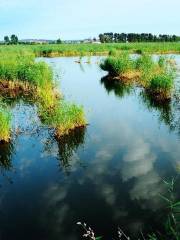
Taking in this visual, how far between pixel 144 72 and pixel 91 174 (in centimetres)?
1718

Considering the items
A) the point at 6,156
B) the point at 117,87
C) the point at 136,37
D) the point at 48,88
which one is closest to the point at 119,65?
the point at 117,87

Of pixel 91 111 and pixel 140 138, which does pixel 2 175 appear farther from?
pixel 91 111

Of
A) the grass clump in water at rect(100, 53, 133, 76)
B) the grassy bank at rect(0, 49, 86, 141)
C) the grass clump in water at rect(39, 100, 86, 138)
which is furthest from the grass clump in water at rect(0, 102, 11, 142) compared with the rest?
the grass clump in water at rect(100, 53, 133, 76)

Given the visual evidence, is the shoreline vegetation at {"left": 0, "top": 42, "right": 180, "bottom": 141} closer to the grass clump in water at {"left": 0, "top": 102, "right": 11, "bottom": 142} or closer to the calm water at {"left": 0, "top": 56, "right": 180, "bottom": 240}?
the grass clump in water at {"left": 0, "top": 102, "right": 11, "bottom": 142}

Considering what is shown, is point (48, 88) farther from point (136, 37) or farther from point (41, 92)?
point (136, 37)

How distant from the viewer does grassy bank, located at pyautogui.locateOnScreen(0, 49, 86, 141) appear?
15398mm

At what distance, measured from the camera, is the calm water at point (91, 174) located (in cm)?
910

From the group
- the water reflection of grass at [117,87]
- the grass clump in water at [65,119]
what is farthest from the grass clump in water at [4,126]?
the water reflection of grass at [117,87]

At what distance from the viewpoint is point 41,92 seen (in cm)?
2241

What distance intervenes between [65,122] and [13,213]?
20.5ft

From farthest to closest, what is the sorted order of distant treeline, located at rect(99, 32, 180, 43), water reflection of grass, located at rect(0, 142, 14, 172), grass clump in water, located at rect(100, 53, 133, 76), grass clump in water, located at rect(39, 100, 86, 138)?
1. distant treeline, located at rect(99, 32, 180, 43)
2. grass clump in water, located at rect(100, 53, 133, 76)
3. grass clump in water, located at rect(39, 100, 86, 138)
4. water reflection of grass, located at rect(0, 142, 14, 172)

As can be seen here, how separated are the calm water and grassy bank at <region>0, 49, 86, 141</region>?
489mm

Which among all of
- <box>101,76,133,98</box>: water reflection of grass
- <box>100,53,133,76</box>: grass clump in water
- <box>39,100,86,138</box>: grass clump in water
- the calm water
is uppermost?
<box>100,53,133,76</box>: grass clump in water

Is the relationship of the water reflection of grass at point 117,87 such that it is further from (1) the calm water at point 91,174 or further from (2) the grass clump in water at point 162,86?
(1) the calm water at point 91,174
